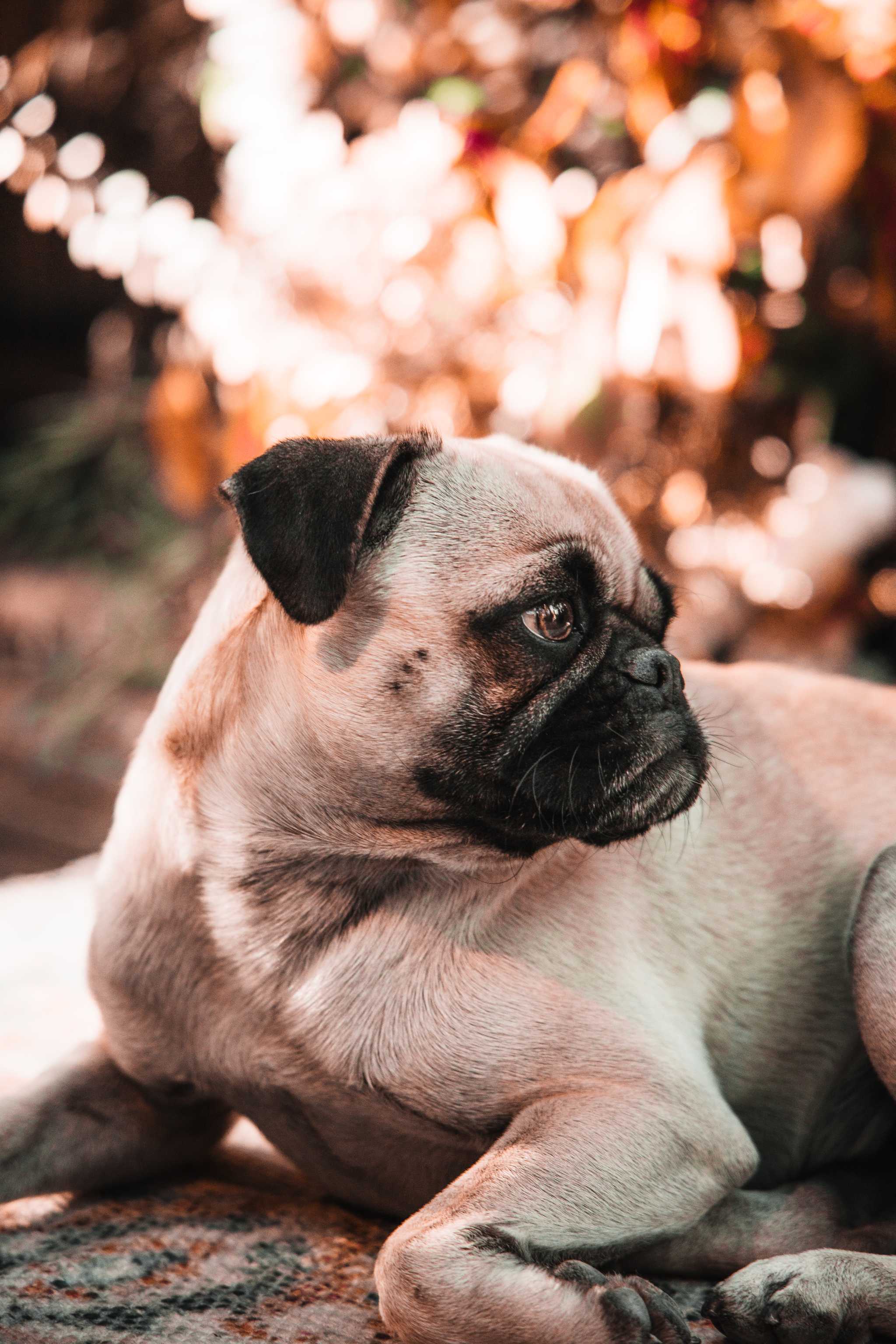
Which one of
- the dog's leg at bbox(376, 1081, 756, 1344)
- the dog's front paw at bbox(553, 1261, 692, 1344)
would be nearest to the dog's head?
the dog's leg at bbox(376, 1081, 756, 1344)

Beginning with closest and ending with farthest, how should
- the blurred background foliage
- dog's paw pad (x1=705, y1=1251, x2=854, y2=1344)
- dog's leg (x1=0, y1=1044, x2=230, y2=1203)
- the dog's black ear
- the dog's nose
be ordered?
dog's paw pad (x1=705, y1=1251, x2=854, y2=1344) → the dog's black ear → the dog's nose → dog's leg (x1=0, y1=1044, x2=230, y2=1203) → the blurred background foliage

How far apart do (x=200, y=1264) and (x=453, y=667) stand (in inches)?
39.8

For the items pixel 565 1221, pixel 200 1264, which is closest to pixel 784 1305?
pixel 565 1221

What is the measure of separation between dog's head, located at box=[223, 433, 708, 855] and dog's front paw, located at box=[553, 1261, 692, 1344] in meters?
0.58

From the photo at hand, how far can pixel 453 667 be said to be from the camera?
67.8 inches

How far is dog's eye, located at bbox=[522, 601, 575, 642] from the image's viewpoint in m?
1.76

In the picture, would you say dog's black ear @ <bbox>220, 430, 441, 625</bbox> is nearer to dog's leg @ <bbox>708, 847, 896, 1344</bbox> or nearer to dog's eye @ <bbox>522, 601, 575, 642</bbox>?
dog's eye @ <bbox>522, 601, 575, 642</bbox>

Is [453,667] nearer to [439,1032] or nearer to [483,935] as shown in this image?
[483,935]

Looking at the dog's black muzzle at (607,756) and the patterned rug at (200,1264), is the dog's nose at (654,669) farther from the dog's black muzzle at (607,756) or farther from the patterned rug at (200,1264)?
the patterned rug at (200,1264)

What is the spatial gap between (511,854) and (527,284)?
2841mm

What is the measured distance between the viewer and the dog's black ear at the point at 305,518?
1.67 meters

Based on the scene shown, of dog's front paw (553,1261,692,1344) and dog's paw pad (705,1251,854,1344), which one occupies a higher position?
dog's front paw (553,1261,692,1344)

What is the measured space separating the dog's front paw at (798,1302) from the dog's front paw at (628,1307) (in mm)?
132

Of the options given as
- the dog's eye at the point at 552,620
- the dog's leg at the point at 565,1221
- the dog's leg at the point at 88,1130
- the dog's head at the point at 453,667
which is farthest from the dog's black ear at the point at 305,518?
the dog's leg at the point at 88,1130
